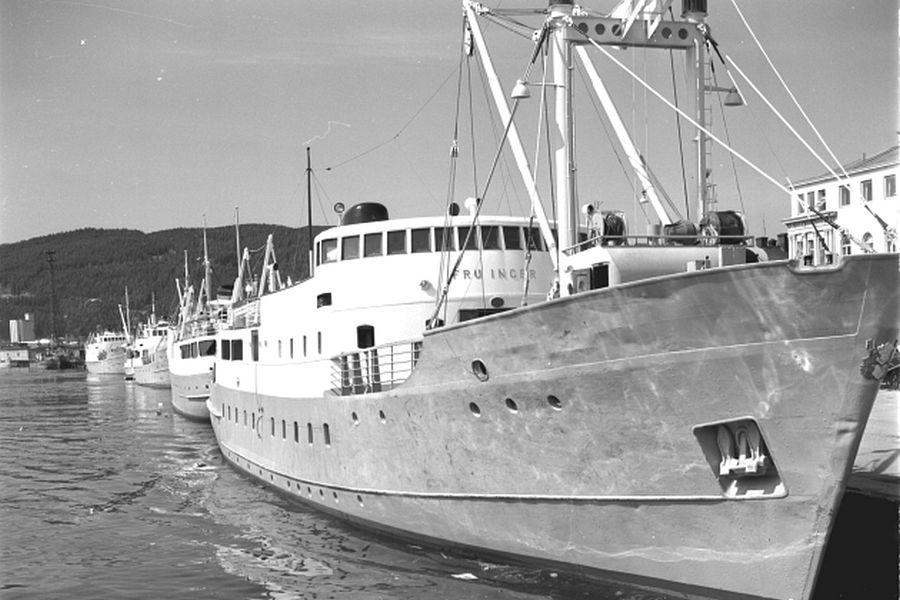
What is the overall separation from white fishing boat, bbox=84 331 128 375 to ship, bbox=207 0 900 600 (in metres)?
114

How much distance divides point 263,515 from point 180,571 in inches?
178

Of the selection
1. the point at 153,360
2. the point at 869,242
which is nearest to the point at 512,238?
the point at 869,242

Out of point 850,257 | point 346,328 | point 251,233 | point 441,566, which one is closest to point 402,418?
point 441,566

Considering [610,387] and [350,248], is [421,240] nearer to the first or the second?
[350,248]

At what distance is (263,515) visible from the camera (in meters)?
19.6

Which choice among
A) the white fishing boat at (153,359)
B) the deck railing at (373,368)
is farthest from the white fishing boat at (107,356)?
the deck railing at (373,368)

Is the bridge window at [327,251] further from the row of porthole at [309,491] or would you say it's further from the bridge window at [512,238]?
the row of porthole at [309,491]

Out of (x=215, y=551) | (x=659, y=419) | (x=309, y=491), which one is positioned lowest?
(x=215, y=551)

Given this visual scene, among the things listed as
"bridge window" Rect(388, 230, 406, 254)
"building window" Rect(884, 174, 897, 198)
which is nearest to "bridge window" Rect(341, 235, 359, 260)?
"bridge window" Rect(388, 230, 406, 254)

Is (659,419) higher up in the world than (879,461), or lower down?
higher up

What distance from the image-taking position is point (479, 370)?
13211mm

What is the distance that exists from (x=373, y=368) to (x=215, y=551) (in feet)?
14.7

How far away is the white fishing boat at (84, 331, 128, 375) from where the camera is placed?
123938 mm

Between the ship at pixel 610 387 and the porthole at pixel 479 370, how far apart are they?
3 centimetres
